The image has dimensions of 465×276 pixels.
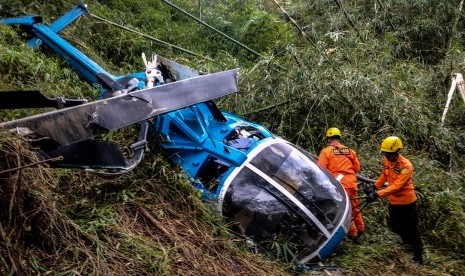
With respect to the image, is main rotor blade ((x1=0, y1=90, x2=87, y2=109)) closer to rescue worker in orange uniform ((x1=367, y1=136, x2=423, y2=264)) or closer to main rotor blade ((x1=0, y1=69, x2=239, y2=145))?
main rotor blade ((x1=0, y1=69, x2=239, y2=145))

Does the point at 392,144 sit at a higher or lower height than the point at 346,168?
higher

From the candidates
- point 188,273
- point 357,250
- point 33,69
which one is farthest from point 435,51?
point 188,273

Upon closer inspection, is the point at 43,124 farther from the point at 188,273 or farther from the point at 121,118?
the point at 188,273

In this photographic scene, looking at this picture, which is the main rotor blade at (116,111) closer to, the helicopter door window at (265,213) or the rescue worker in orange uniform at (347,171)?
the helicopter door window at (265,213)

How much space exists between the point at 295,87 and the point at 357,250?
2.88 m

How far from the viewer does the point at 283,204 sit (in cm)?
491

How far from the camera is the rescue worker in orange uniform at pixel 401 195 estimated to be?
19.2 ft

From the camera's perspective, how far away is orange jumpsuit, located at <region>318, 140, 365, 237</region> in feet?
19.7

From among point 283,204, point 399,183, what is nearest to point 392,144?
point 399,183

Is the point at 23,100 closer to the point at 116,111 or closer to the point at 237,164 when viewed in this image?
the point at 116,111

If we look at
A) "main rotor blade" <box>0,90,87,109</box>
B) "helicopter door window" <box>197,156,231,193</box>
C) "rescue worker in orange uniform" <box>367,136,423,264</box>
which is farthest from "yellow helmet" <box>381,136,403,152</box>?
"main rotor blade" <box>0,90,87,109</box>

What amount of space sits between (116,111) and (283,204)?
1.99 m

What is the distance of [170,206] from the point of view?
4.74 m

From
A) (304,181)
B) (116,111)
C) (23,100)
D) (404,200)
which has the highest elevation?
(23,100)
